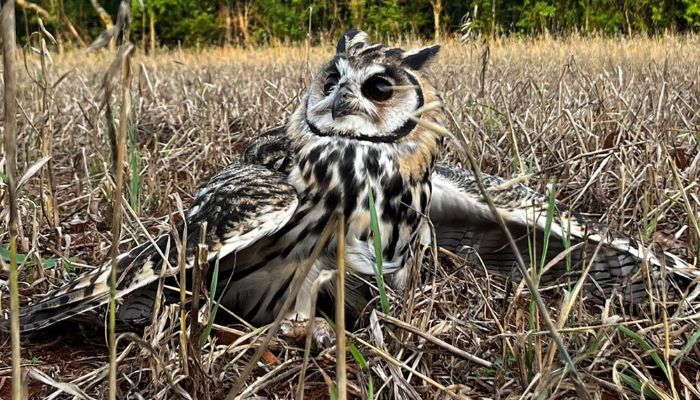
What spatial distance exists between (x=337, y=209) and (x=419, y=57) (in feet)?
2.49

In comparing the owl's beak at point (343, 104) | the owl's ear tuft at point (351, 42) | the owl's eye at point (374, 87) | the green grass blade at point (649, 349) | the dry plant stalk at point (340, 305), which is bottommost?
the green grass blade at point (649, 349)

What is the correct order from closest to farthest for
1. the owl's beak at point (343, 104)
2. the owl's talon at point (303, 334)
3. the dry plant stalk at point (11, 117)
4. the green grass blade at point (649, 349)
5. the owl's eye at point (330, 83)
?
the dry plant stalk at point (11, 117) → the green grass blade at point (649, 349) → the owl's talon at point (303, 334) → the owl's beak at point (343, 104) → the owl's eye at point (330, 83)

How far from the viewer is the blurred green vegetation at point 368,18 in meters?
13.5

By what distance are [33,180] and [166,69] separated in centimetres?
664

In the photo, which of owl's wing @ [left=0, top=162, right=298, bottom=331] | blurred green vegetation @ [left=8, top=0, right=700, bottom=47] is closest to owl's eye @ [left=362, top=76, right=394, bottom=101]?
owl's wing @ [left=0, top=162, right=298, bottom=331]

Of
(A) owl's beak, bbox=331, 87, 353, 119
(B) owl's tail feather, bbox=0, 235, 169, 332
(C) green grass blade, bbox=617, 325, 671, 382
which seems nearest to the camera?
(C) green grass blade, bbox=617, 325, 671, 382

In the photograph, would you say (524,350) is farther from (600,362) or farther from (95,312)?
(95,312)

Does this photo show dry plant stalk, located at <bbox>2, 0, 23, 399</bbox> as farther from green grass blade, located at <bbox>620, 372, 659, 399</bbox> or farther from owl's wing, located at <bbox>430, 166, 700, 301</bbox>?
owl's wing, located at <bbox>430, 166, 700, 301</bbox>

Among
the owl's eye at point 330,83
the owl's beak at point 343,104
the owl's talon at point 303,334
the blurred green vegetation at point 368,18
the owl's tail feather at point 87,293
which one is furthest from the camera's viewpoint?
the blurred green vegetation at point 368,18

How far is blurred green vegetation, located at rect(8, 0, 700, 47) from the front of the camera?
531 inches

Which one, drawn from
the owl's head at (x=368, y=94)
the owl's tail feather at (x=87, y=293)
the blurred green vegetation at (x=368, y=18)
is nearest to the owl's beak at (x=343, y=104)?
the owl's head at (x=368, y=94)

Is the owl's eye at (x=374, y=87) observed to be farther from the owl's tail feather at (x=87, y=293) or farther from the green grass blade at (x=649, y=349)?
the green grass blade at (x=649, y=349)

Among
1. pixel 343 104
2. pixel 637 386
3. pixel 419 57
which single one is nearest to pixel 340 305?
pixel 637 386

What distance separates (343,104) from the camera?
2441 millimetres
